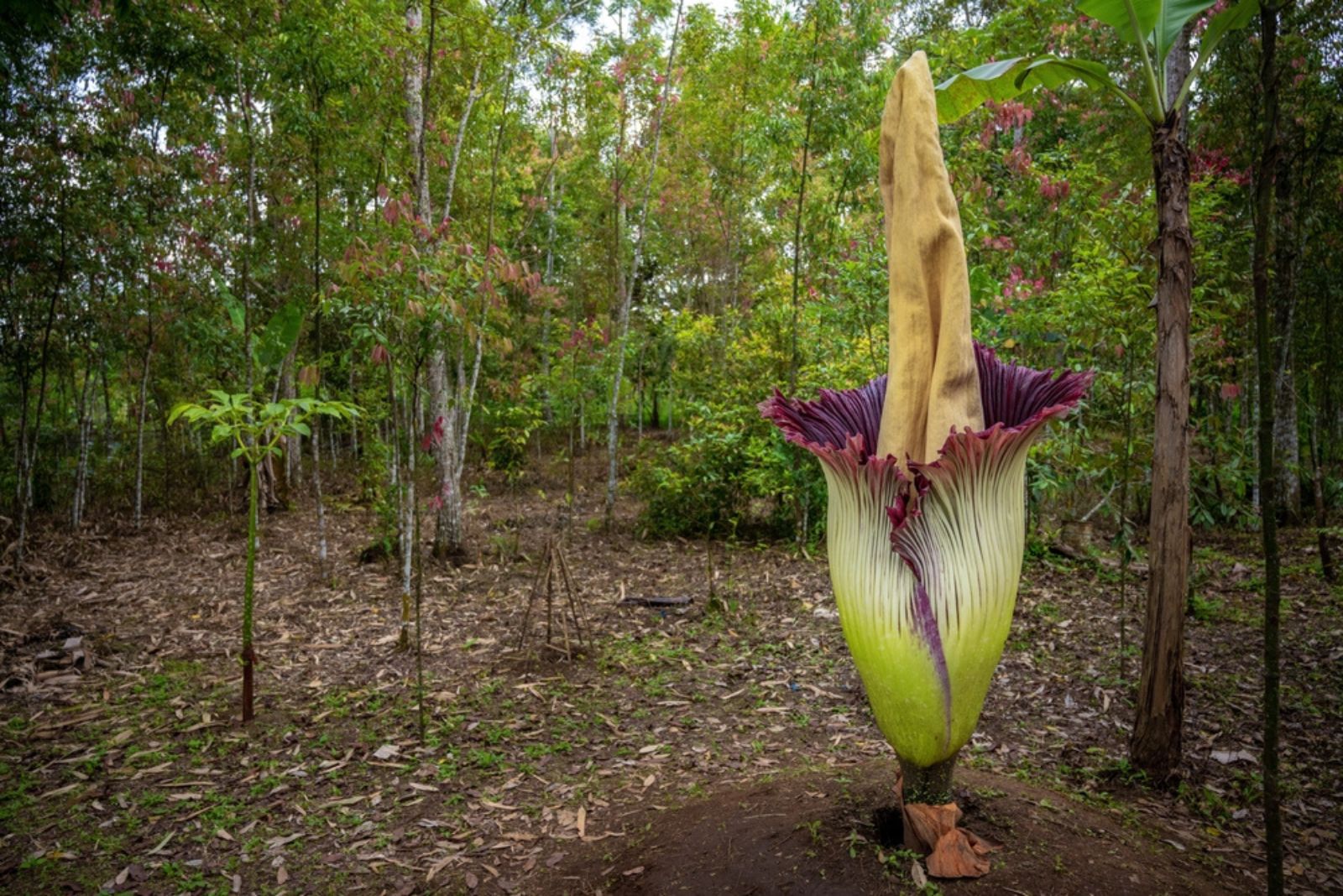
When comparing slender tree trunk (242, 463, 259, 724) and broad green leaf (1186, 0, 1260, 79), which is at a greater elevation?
broad green leaf (1186, 0, 1260, 79)

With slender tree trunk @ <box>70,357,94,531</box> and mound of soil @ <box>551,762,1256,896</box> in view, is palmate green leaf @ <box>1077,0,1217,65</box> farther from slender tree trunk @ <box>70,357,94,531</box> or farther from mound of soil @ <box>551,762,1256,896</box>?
slender tree trunk @ <box>70,357,94,531</box>

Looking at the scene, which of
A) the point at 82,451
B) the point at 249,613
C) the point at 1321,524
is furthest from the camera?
the point at 82,451

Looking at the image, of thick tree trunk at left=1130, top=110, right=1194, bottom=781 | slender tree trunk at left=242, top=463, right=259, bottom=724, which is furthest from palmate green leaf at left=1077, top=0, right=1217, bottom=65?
slender tree trunk at left=242, top=463, right=259, bottom=724

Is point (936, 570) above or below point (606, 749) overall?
above

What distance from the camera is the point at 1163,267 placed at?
244 centimetres

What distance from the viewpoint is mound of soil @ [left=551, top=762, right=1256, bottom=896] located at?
169cm

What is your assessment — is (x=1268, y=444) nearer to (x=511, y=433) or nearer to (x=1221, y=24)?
(x=1221, y=24)

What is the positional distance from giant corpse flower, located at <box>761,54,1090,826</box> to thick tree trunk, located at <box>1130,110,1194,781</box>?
1149mm

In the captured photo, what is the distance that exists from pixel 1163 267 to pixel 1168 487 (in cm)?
76

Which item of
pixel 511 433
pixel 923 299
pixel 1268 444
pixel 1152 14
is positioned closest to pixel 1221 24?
pixel 1152 14

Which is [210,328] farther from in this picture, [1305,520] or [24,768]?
[1305,520]

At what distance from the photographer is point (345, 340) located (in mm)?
11789

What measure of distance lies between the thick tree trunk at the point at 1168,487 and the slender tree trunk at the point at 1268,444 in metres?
1.10

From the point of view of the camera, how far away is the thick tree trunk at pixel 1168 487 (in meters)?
2.40
